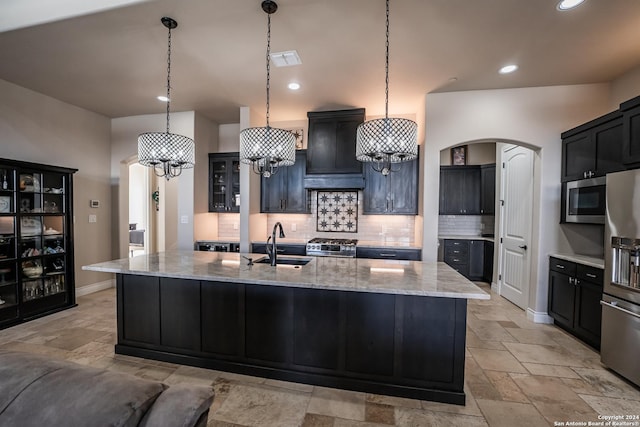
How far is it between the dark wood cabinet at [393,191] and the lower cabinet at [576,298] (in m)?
1.89

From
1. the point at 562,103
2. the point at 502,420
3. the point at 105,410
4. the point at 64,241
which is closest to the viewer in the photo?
the point at 105,410

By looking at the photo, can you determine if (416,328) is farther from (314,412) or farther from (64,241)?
(64,241)

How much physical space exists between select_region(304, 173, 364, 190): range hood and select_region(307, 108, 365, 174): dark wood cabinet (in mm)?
67

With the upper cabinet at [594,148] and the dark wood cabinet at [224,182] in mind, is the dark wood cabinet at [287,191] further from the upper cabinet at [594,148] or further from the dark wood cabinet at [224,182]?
the upper cabinet at [594,148]

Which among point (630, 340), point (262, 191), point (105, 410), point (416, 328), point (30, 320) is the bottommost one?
point (30, 320)

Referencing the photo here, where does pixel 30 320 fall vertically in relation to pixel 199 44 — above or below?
below

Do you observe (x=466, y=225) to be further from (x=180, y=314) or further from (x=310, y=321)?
(x=180, y=314)

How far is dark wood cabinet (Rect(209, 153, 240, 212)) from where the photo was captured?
5.02m

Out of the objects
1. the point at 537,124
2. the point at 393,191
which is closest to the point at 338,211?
the point at 393,191

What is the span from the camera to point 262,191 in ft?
16.4

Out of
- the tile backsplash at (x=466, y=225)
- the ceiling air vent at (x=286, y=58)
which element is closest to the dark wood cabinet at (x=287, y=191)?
the ceiling air vent at (x=286, y=58)

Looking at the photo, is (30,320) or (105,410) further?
(30,320)

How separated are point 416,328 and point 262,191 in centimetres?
355

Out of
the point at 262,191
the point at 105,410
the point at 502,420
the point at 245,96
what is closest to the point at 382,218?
the point at 262,191
